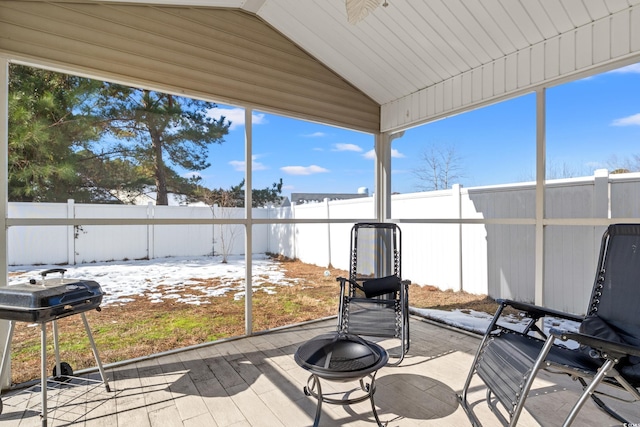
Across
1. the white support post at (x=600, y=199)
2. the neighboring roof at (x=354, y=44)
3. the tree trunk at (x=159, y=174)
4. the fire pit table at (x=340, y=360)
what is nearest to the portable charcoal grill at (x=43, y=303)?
the tree trunk at (x=159, y=174)

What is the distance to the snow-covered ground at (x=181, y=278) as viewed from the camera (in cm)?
303

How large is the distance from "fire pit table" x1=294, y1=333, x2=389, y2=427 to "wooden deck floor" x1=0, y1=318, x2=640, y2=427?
0.24 meters

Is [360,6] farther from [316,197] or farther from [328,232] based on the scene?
[328,232]

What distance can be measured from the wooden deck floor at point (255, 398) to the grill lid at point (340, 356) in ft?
1.49

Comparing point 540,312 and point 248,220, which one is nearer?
point 540,312

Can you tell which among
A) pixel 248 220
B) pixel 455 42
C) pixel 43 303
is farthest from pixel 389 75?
pixel 43 303

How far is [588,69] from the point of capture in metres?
2.85

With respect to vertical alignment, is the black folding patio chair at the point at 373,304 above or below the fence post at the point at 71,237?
below

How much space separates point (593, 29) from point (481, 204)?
1871mm

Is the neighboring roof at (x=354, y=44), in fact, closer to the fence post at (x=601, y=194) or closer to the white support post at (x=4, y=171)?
the white support post at (x=4, y=171)

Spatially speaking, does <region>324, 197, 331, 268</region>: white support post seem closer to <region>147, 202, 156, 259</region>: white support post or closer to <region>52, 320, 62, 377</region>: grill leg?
<region>147, 202, 156, 259</region>: white support post

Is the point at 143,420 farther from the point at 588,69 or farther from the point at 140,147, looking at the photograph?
the point at 588,69

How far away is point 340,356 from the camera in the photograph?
2102 mm

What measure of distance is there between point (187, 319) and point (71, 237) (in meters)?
1.31
